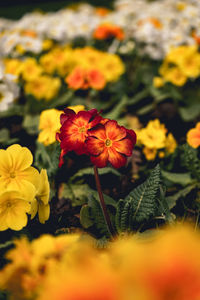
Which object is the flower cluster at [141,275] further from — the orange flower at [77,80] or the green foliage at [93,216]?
the orange flower at [77,80]

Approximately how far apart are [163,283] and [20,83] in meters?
2.82

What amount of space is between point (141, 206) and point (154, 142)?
55 centimetres

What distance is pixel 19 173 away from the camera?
→ 129 centimetres

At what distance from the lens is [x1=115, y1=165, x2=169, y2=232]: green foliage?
1.44 meters

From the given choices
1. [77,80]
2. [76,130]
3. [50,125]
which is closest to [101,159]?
[76,130]

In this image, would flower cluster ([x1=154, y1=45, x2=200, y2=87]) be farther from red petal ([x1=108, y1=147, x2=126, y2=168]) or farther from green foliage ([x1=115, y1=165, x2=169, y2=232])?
red petal ([x1=108, y1=147, x2=126, y2=168])

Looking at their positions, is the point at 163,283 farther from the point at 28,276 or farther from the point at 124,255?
the point at 28,276

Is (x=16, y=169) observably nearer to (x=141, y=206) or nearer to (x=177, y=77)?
(x=141, y=206)

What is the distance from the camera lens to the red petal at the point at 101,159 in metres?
1.21

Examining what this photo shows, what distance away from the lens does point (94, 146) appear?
1220 mm

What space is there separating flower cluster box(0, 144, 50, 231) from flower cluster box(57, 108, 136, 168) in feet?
0.59

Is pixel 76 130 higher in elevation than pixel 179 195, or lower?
higher

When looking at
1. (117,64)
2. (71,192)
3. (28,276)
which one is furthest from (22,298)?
(117,64)

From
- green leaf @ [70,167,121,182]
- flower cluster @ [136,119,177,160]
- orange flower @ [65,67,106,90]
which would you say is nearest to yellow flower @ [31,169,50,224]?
green leaf @ [70,167,121,182]
